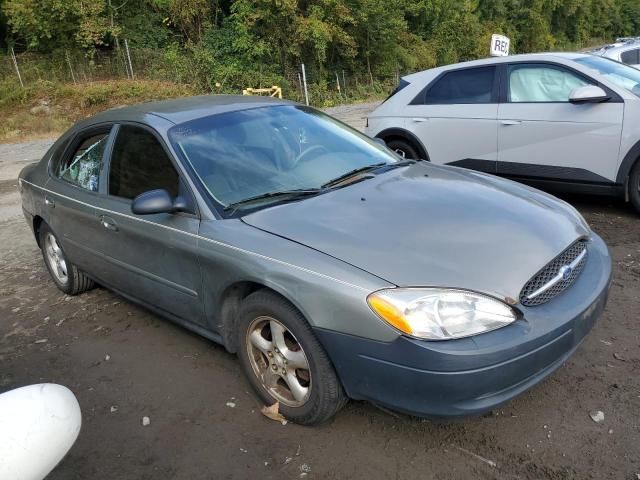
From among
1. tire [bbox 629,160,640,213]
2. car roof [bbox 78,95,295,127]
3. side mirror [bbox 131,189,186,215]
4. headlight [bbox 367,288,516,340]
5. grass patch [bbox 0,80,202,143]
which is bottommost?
grass patch [bbox 0,80,202,143]

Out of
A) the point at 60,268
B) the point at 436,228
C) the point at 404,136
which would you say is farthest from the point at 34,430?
the point at 404,136

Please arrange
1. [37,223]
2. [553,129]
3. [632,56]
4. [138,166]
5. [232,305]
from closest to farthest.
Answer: [232,305] < [138,166] < [37,223] < [553,129] < [632,56]

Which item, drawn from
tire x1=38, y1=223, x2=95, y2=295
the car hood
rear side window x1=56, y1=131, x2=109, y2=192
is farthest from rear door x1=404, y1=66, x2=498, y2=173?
tire x1=38, y1=223, x2=95, y2=295

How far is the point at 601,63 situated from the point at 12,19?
83.3 ft

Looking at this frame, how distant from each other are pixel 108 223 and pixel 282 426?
187 cm

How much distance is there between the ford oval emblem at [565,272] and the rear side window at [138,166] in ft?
6.91

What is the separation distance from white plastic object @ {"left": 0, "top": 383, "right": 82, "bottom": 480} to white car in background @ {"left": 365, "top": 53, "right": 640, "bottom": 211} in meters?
5.06

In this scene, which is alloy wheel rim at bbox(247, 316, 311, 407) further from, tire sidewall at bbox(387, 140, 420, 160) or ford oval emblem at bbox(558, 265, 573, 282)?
tire sidewall at bbox(387, 140, 420, 160)

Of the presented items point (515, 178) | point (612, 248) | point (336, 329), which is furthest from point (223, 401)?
point (515, 178)

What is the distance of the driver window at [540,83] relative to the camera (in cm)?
575

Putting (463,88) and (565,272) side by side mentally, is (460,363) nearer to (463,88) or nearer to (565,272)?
(565,272)

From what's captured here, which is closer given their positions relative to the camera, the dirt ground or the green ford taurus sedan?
the green ford taurus sedan

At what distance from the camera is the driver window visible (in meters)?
5.75

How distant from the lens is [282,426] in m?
2.94
